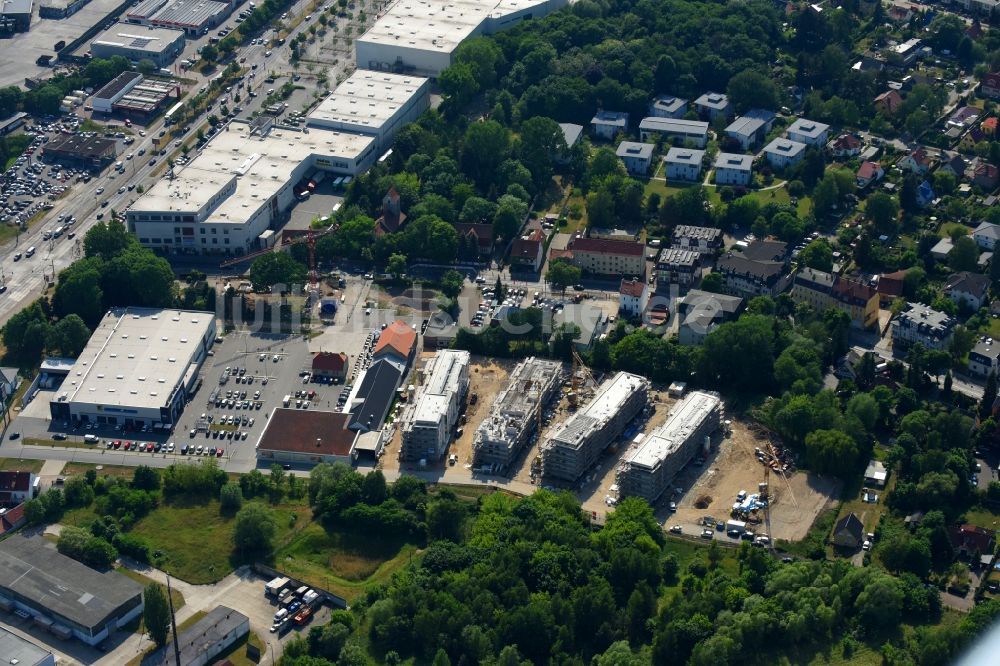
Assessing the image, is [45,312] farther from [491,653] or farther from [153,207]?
[491,653]

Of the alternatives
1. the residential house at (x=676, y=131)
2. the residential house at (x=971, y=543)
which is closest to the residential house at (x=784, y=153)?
the residential house at (x=676, y=131)

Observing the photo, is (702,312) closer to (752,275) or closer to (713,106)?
(752,275)

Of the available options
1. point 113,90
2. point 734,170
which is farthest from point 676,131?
point 113,90

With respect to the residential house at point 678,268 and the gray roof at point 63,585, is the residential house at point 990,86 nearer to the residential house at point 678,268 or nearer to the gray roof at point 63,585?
the residential house at point 678,268

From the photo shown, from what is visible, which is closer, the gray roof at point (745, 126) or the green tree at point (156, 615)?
the green tree at point (156, 615)

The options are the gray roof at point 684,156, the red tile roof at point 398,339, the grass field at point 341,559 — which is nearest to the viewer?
the grass field at point 341,559

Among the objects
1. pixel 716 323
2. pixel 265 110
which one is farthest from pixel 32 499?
pixel 265 110
